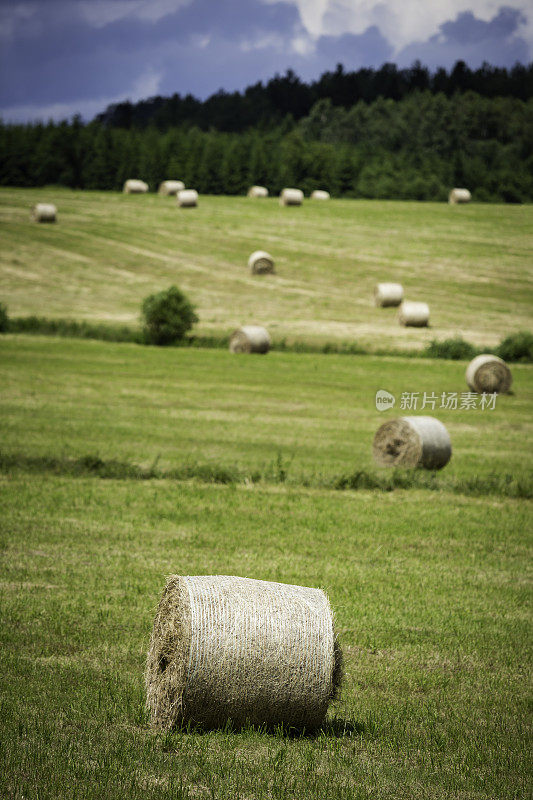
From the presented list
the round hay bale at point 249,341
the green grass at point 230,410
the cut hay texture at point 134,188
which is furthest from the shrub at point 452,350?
the cut hay texture at point 134,188

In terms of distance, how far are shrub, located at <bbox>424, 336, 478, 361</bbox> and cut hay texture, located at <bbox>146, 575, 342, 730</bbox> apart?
31425 mm

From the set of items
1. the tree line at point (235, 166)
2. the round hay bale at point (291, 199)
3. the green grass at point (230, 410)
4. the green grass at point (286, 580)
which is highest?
the tree line at point (235, 166)

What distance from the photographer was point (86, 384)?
91.7ft

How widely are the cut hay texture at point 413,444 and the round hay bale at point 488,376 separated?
11.1m

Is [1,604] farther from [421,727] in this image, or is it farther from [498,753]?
[498,753]

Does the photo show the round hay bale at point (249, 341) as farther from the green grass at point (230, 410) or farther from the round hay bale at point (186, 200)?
the round hay bale at point (186, 200)

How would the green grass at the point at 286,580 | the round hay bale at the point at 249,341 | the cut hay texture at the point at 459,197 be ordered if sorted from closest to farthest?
the green grass at the point at 286,580 < the round hay bale at the point at 249,341 < the cut hay texture at the point at 459,197

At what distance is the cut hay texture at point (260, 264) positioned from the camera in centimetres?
5416

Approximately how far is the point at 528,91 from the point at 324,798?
563 ft

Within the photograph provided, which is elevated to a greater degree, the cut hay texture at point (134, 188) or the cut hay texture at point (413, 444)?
the cut hay texture at point (134, 188)

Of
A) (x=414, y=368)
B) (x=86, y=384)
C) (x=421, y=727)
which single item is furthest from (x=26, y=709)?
(x=414, y=368)

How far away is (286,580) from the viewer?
37.0ft

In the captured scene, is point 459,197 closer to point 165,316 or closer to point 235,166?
point 235,166

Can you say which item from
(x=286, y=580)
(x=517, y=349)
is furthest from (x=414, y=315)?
(x=286, y=580)
